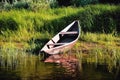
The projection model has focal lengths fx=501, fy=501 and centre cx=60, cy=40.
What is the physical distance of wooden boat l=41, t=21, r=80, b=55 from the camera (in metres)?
18.3

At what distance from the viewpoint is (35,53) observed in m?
18.5

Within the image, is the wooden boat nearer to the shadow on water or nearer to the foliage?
the shadow on water

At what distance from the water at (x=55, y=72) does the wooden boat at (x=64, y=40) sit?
4.57 ft

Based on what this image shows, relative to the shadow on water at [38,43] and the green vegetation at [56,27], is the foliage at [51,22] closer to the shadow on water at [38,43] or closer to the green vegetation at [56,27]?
the green vegetation at [56,27]

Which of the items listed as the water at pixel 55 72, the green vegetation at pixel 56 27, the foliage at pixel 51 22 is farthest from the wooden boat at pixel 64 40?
the water at pixel 55 72

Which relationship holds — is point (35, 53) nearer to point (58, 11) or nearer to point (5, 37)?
point (5, 37)

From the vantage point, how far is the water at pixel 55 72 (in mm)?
14672

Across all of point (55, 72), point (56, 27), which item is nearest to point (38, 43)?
point (56, 27)

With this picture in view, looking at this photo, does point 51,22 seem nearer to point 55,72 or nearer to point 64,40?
point 64,40

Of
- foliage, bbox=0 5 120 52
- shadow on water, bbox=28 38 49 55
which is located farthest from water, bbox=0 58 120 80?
foliage, bbox=0 5 120 52

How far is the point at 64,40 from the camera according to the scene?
20.8 m

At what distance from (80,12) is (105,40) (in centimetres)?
254

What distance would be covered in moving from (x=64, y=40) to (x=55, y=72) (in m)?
5.52

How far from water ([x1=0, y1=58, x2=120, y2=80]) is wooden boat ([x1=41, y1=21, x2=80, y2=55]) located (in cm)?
139
